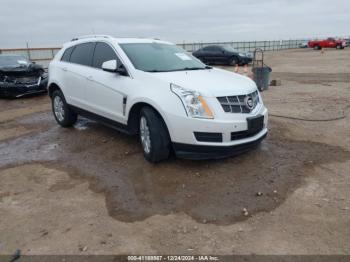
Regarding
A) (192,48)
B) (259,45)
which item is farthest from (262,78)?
(259,45)

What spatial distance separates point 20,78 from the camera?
Result: 34.4ft

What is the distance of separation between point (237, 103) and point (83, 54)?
3.17 m

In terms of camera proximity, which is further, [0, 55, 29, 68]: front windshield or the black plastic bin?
the black plastic bin

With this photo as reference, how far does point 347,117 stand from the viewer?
710 cm

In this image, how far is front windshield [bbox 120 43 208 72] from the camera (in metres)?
4.96

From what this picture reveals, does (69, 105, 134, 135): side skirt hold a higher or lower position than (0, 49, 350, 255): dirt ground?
higher

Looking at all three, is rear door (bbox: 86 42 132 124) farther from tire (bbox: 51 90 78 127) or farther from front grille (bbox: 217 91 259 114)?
front grille (bbox: 217 91 259 114)

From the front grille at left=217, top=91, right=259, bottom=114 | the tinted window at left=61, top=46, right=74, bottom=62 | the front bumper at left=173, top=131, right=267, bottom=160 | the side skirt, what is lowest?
the front bumper at left=173, top=131, right=267, bottom=160

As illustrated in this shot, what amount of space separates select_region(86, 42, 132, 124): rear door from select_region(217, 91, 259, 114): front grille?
139 centimetres

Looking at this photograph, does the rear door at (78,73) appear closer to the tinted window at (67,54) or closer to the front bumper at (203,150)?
the tinted window at (67,54)

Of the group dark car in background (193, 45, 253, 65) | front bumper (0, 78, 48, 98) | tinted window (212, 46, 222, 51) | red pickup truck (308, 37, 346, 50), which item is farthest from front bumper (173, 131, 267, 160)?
red pickup truck (308, 37, 346, 50)

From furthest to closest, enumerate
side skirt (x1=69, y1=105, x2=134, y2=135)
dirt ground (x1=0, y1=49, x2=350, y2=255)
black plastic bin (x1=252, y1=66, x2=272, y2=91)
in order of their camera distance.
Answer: black plastic bin (x1=252, y1=66, x2=272, y2=91), side skirt (x1=69, y1=105, x2=134, y2=135), dirt ground (x1=0, y1=49, x2=350, y2=255)

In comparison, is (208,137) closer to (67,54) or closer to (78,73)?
(78,73)

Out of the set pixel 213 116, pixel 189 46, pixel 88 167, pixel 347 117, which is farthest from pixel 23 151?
pixel 189 46
